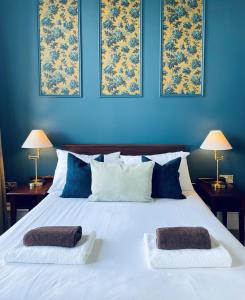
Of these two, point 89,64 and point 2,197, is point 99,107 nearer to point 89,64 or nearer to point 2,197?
point 89,64

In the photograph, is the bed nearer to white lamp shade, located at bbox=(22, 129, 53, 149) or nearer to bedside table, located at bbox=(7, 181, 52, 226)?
bedside table, located at bbox=(7, 181, 52, 226)

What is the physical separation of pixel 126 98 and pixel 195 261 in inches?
90.3

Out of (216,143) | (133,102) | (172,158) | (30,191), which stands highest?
(133,102)

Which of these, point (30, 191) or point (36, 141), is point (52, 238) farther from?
point (36, 141)

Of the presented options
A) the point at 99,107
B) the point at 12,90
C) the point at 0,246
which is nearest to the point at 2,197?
the point at 12,90

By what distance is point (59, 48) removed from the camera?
355cm

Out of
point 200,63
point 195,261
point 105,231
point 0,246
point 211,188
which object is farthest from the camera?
point 200,63

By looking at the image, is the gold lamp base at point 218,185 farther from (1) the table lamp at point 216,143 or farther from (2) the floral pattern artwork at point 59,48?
(2) the floral pattern artwork at point 59,48

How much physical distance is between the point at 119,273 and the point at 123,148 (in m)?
2.09

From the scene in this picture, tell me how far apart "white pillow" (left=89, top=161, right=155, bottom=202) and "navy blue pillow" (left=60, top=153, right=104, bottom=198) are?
0.10 metres

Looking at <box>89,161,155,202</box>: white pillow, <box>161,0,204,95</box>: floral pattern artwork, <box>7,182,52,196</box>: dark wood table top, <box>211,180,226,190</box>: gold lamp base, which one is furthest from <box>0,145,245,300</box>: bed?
<box>161,0,204,95</box>: floral pattern artwork

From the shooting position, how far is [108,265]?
1631 millimetres

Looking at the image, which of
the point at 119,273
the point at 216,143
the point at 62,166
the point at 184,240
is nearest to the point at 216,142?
the point at 216,143

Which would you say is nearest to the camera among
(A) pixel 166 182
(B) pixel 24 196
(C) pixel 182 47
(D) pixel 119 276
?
(D) pixel 119 276
